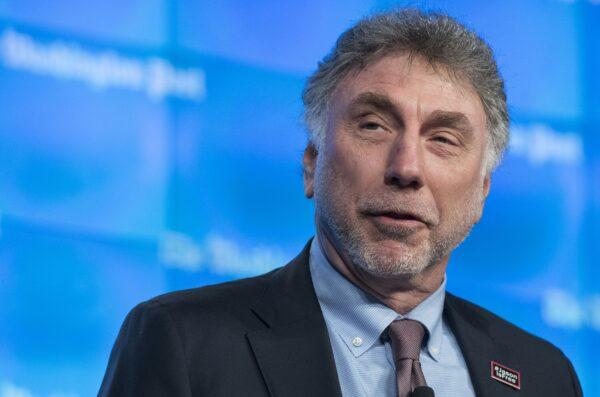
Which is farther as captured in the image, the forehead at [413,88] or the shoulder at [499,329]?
the shoulder at [499,329]

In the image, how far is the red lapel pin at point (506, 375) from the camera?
245 centimetres

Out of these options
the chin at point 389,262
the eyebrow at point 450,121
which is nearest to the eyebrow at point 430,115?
the eyebrow at point 450,121

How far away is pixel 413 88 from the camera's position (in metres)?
2.38

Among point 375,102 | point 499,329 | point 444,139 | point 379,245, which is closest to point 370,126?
point 375,102

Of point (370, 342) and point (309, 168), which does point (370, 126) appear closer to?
point (309, 168)

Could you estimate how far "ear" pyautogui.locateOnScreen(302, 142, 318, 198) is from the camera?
2.54 meters

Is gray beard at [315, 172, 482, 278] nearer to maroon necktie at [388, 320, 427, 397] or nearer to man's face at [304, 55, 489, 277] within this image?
man's face at [304, 55, 489, 277]

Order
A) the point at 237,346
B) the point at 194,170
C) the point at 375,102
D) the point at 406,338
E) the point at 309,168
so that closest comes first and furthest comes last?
the point at 237,346 → the point at 406,338 → the point at 375,102 → the point at 309,168 → the point at 194,170

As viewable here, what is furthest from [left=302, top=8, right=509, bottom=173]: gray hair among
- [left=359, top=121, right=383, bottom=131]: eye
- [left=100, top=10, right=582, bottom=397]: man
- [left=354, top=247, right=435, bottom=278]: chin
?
[left=354, top=247, right=435, bottom=278]: chin

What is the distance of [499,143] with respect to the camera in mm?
2613

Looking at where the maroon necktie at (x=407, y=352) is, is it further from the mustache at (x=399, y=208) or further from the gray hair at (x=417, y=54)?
the gray hair at (x=417, y=54)

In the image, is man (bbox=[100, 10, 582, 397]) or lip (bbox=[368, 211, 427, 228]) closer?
man (bbox=[100, 10, 582, 397])

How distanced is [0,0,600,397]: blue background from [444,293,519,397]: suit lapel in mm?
904

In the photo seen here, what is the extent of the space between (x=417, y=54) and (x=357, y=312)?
620 mm
